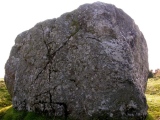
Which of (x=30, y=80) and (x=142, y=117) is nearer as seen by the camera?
(x=142, y=117)

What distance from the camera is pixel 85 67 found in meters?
19.4

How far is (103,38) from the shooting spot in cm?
1945

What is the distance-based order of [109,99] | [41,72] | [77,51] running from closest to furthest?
[109,99] < [77,51] < [41,72]

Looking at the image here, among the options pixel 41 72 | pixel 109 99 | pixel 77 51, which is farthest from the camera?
pixel 41 72

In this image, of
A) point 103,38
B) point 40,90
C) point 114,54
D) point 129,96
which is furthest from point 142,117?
point 40,90

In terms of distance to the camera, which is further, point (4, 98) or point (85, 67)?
point (4, 98)

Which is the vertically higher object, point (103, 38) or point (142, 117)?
point (103, 38)

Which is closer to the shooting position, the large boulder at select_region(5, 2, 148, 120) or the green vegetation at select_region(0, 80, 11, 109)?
the large boulder at select_region(5, 2, 148, 120)

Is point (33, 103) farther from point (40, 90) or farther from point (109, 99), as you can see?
point (109, 99)

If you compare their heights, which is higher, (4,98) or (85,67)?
(85,67)

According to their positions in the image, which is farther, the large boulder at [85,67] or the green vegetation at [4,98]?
the green vegetation at [4,98]

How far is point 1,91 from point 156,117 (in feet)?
73.1

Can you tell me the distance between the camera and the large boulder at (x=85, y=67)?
18.7m

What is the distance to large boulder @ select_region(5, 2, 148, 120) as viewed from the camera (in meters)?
18.7
